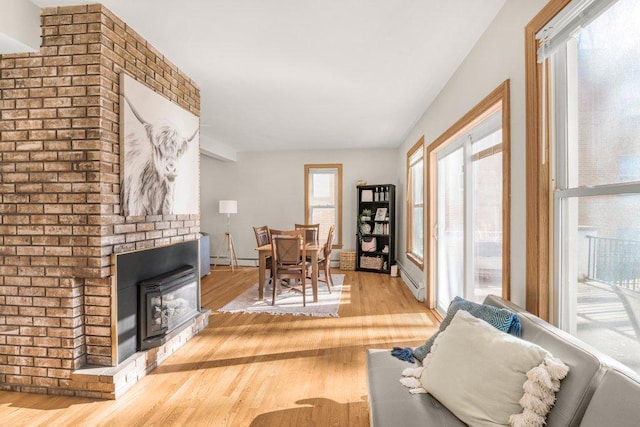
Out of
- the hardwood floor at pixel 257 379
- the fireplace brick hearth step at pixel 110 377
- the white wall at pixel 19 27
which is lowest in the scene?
the hardwood floor at pixel 257 379

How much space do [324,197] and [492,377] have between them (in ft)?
20.1

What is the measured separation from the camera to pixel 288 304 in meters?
4.41

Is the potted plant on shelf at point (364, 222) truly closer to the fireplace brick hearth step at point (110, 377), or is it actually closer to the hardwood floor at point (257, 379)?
the hardwood floor at point (257, 379)

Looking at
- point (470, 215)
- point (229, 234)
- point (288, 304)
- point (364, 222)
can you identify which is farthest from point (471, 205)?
point (229, 234)

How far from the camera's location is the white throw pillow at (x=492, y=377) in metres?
1.14

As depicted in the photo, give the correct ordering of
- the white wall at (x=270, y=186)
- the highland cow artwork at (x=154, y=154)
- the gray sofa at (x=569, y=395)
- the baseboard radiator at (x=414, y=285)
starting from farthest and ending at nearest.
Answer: the white wall at (x=270, y=186) → the baseboard radiator at (x=414, y=285) → the highland cow artwork at (x=154, y=154) → the gray sofa at (x=569, y=395)

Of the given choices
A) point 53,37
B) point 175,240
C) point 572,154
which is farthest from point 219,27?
point 572,154

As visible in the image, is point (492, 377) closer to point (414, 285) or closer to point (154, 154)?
point (154, 154)

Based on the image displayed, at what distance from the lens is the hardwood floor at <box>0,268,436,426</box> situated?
2021 mm

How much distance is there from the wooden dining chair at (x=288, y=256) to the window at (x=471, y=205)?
1.63 meters

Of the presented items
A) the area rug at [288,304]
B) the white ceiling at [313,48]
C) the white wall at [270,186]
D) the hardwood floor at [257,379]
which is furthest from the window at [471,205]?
the white wall at [270,186]

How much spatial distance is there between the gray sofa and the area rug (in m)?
2.44

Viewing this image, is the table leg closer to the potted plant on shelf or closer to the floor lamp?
the potted plant on shelf

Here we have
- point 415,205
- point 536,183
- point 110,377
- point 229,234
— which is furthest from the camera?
point 229,234
